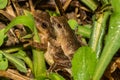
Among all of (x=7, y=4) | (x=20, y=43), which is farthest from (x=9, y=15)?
(x=20, y=43)

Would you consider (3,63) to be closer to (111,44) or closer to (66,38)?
(66,38)

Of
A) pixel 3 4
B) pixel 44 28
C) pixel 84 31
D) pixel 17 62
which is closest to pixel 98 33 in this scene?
pixel 84 31

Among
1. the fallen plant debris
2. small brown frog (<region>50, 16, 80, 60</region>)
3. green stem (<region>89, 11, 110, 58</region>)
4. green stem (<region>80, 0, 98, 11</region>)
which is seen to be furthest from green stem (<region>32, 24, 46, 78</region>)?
green stem (<region>80, 0, 98, 11</region>)

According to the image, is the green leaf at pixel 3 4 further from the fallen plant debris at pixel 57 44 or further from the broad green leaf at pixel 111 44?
the broad green leaf at pixel 111 44

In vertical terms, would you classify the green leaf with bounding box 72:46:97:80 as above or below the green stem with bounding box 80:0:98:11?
below

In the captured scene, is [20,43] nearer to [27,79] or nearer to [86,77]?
[27,79]

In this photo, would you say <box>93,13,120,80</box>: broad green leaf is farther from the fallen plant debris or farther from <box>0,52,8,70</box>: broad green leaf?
<box>0,52,8,70</box>: broad green leaf

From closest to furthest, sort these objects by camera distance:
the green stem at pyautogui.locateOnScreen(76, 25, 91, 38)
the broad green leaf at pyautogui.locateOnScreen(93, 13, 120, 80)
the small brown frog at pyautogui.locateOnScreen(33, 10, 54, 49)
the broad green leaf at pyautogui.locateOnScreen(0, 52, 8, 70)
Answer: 1. the broad green leaf at pyautogui.locateOnScreen(93, 13, 120, 80)
2. the broad green leaf at pyautogui.locateOnScreen(0, 52, 8, 70)
3. the small brown frog at pyautogui.locateOnScreen(33, 10, 54, 49)
4. the green stem at pyautogui.locateOnScreen(76, 25, 91, 38)

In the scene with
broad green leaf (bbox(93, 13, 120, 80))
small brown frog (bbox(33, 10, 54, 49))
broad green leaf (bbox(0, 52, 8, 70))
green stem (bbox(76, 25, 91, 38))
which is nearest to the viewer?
broad green leaf (bbox(93, 13, 120, 80))
